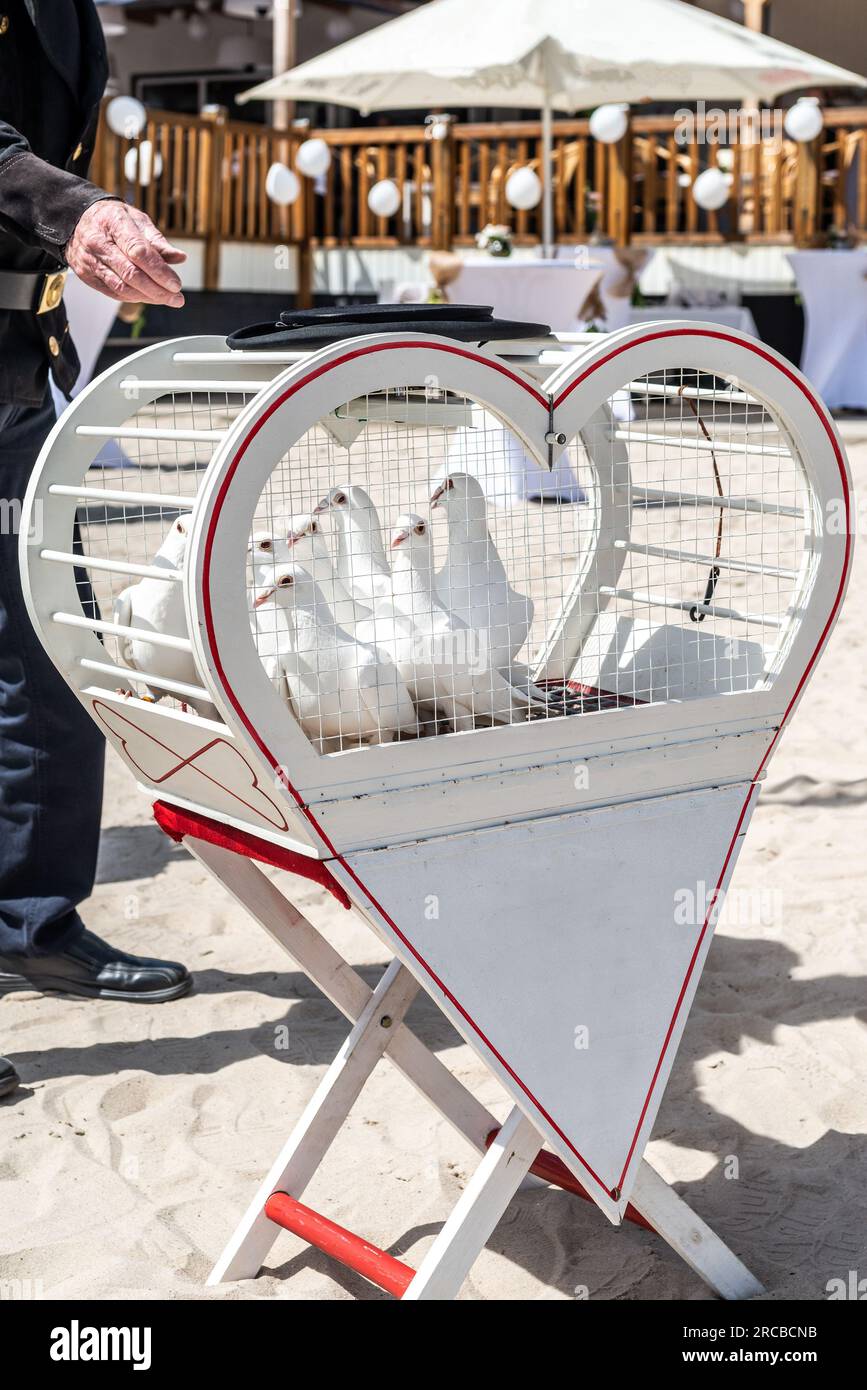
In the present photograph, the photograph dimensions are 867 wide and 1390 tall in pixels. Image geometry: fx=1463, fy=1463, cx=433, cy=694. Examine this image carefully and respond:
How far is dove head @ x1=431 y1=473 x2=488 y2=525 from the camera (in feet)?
5.80

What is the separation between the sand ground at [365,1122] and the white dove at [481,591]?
88 cm

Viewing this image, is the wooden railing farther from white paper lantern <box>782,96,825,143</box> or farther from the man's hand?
the man's hand

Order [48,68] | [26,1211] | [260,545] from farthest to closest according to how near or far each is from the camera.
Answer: [48,68]
[26,1211]
[260,545]

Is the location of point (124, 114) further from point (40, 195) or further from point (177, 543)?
point (177, 543)

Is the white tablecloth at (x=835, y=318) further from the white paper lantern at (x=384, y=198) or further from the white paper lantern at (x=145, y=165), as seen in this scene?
the white paper lantern at (x=145, y=165)

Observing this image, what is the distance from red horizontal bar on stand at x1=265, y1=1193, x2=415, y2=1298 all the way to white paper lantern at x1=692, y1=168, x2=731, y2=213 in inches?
379

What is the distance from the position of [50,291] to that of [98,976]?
50.0 inches

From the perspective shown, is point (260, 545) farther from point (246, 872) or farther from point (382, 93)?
point (382, 93)

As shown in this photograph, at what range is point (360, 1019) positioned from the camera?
79.5 inches

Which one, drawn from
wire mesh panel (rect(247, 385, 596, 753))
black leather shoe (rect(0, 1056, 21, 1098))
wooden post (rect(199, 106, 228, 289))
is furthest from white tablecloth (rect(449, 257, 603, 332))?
wire mesh panel (rect(247, 385, 596, 753))

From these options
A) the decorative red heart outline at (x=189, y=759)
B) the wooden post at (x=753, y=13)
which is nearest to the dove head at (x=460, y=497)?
the decorative red heart outline at (x=189, y=759)

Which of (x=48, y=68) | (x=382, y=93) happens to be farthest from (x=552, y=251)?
(x=48, y=68)
